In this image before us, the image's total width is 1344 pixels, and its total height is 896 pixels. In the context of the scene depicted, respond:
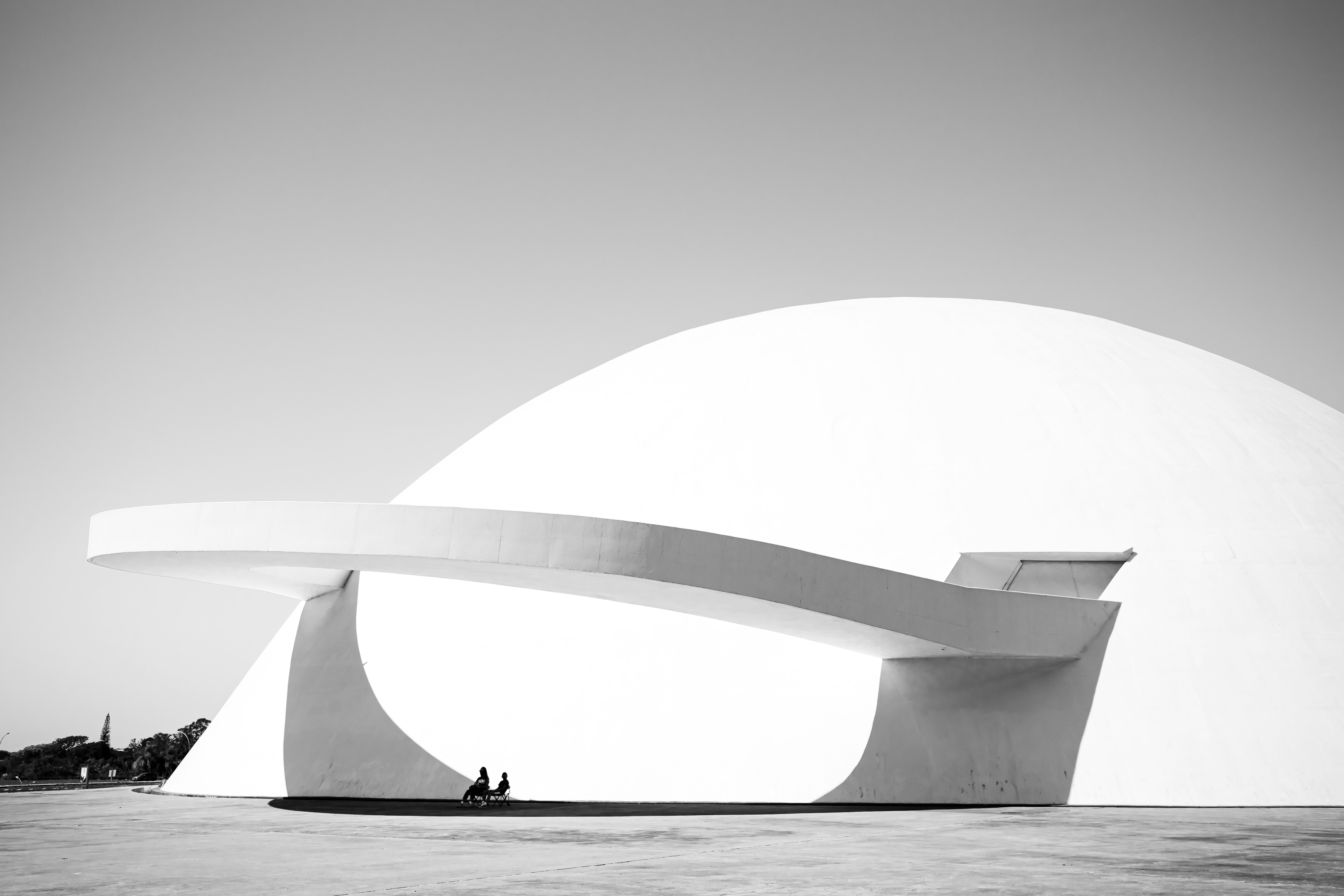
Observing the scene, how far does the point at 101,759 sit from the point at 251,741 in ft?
190

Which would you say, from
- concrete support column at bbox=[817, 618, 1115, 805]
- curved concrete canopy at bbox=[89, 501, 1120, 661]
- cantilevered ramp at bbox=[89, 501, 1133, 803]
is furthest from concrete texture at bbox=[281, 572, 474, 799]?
concrete support column at bbox=[817, 618, 1115, 805]

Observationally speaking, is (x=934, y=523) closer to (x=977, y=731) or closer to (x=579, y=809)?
(x=977, y=731)

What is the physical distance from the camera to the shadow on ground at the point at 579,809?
13.7 meters

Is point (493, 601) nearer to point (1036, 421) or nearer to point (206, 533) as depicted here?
point (206, 533)

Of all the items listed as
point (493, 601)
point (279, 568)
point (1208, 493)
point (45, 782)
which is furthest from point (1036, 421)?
point (45, 782)

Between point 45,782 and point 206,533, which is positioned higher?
point 206,533

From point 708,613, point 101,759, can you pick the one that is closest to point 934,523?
point 708,613

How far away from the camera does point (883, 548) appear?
17156mm

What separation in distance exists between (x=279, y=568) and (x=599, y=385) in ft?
27.7

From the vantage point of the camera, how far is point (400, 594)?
63.4 feet

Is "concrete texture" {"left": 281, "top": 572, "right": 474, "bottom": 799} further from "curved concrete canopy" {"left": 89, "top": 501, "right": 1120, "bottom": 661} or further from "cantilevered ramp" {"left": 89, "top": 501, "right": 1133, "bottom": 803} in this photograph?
"curved concrete canopy" {"left": 89, "top": 501, "right": 1120, "bottom": 661}

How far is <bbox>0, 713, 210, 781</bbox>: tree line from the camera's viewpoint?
157 feet

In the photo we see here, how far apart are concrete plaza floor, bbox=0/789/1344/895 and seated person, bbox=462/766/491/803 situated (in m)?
0.47

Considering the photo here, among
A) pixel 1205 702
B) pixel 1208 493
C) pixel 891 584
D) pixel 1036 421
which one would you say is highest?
pixel 1036 421
